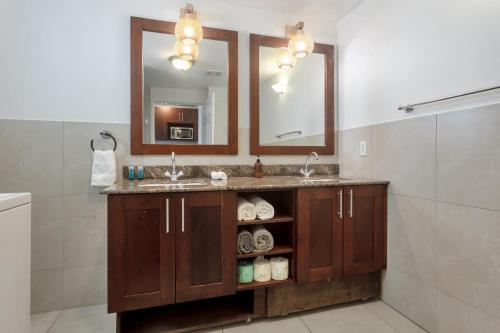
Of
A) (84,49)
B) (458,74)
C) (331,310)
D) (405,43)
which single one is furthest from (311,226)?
(84,49)

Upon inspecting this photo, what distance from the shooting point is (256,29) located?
2176mm

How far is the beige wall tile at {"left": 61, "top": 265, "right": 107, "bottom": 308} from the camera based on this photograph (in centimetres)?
182

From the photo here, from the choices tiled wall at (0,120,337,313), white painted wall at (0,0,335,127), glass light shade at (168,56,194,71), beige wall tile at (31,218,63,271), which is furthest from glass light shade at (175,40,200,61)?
beige wall tile at (31,218,63,271)

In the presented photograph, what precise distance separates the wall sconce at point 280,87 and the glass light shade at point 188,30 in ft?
2.39

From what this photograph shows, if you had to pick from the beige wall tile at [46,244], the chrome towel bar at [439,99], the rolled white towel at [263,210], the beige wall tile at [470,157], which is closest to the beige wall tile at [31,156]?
the beige wall tile at [46,244]

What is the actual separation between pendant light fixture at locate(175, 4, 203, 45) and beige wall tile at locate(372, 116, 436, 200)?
146cm

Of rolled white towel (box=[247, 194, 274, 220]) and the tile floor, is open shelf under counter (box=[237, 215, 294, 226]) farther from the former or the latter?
the tile floor

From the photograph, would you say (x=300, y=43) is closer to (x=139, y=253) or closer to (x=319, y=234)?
(x=319, y=234)

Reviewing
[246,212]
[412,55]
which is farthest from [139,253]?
[412,55]

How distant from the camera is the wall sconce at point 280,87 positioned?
88.4 inches

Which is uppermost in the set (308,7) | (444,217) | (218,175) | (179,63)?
(308,7)

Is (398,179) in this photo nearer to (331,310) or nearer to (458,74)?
(458,74)

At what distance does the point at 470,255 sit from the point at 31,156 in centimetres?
268

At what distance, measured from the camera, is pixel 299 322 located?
167 centimetres
